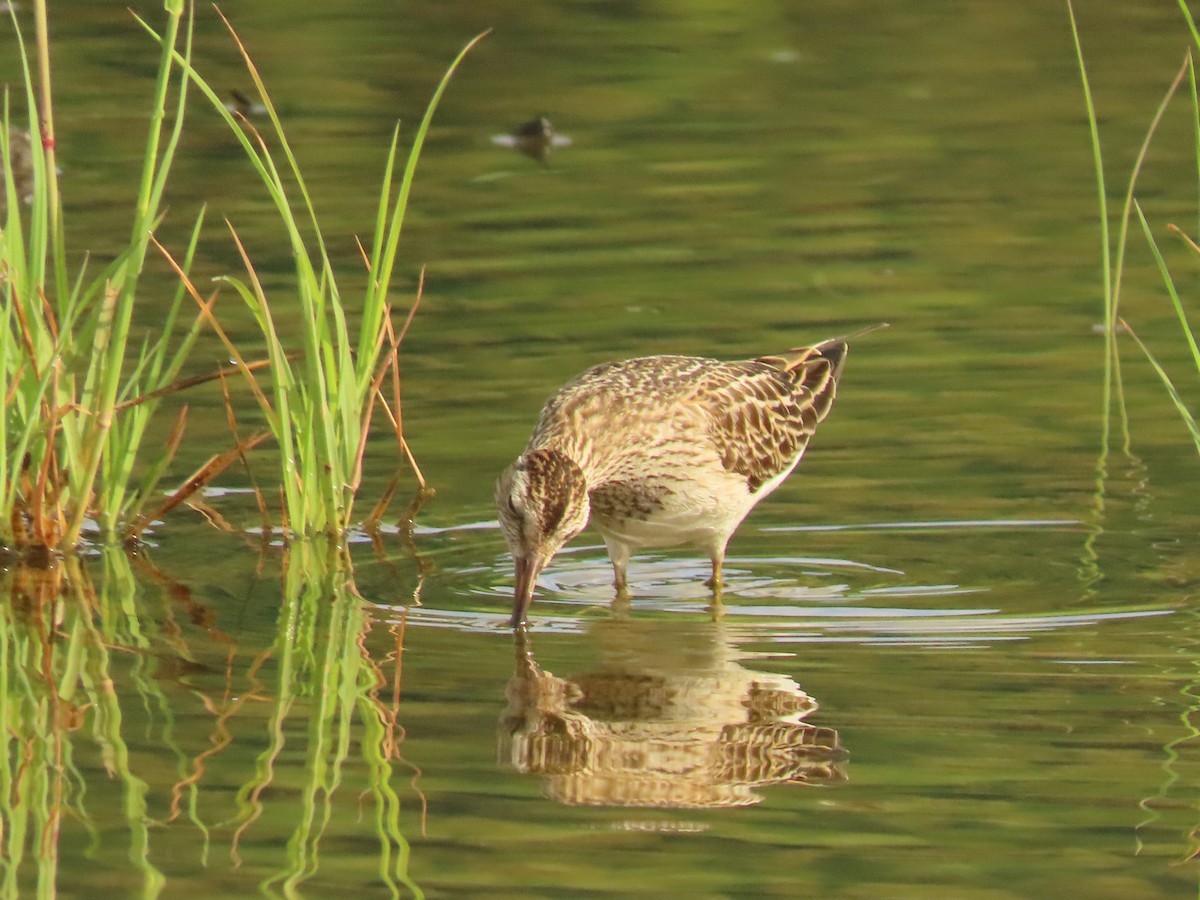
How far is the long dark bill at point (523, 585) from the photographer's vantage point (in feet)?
25.9

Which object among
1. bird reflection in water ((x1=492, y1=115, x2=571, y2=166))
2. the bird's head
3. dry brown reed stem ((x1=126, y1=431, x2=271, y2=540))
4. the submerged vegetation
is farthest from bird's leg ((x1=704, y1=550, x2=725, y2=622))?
bird reflection in water ((x1=492, y1=115, x2=571, y2=166))

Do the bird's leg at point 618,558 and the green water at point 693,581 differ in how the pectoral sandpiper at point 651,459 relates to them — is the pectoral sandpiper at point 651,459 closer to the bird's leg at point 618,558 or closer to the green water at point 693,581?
the bird's leg at point 618,558

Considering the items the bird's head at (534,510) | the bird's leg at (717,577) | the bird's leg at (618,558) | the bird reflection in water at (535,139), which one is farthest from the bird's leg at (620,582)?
the bird reflection in water at (535,139)

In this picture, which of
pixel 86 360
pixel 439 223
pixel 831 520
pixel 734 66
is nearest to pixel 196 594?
pixel 86 360

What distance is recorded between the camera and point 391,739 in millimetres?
6758

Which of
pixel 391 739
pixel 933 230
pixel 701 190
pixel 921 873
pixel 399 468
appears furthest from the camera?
pixel 701 190

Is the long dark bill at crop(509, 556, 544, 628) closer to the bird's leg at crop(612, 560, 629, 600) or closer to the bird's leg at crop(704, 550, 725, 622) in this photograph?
the bird's leg at crop(704, 550, 725, 622)

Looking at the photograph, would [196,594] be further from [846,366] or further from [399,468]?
[846,366]

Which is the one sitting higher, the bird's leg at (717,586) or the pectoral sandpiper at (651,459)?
the pectoral sandpiper at (651,459)

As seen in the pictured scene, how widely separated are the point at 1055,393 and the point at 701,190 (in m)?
4.11

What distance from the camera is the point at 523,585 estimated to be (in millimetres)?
7895

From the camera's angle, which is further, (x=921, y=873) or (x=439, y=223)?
(x=439, y=223)

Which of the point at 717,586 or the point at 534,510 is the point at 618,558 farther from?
the point at 534,510

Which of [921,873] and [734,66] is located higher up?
[734,66]
